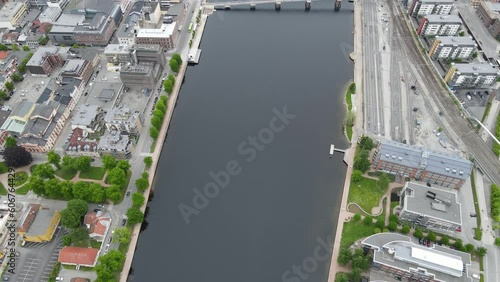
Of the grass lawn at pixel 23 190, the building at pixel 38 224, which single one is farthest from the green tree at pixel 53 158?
the building at pixel 38 224

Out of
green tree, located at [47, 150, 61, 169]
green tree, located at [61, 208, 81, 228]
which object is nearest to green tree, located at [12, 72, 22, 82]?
green tree, located at [47, 150, 61, 169]

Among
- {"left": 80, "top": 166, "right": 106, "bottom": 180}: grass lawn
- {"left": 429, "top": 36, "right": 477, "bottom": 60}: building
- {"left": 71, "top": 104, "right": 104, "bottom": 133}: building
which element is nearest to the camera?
{"left": 80, "top": 166, "right": 106, "bottom": 180}: grass lawn

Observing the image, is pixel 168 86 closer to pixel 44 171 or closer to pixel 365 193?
pixel 44 171

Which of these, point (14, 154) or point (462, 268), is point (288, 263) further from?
point (14, 154)

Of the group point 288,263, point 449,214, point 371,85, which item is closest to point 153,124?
point 288,263

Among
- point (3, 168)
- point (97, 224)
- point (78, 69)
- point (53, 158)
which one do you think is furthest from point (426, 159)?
point (3, 168)

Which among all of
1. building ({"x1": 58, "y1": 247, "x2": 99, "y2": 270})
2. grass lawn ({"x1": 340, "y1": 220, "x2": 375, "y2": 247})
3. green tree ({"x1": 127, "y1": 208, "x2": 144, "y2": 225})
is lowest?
building ({"x1": 58, "y1": 247, "x2": 99, "y2": 270})

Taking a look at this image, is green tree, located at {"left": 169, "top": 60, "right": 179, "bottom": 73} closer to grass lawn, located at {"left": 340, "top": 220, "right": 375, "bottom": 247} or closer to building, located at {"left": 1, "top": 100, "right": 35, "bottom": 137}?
building, located at {"left": 1, "top": 100, "right": 35, "bottom": 137}
